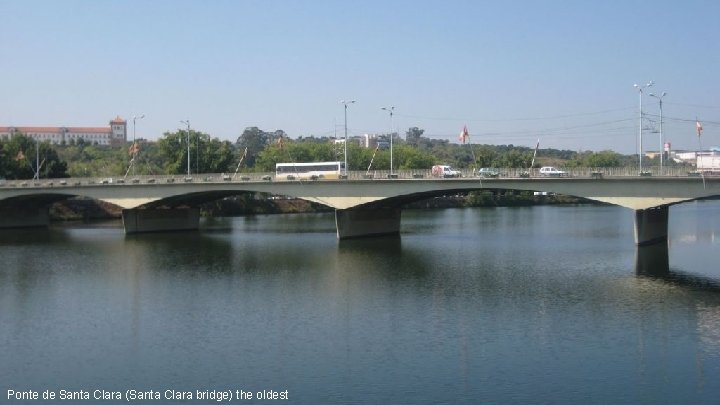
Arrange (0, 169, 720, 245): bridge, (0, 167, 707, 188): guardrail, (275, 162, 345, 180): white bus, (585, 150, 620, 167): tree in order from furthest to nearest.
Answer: (585, 150, 620, 167): tree
(275, 162, 345, 180): white bus
(0, 169, 720, 245): bridge
(0, 167, 707, 188): guardrail

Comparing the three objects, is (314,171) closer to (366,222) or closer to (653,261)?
(366,222)

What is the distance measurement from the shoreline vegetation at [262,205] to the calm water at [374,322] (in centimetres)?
5013

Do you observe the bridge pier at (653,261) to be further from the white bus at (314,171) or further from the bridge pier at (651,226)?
the white bus at (314,171)

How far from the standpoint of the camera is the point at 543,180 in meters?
63.5

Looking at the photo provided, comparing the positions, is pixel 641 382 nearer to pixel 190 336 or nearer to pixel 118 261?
pixel 190 336

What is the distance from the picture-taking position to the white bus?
7819 centimetres

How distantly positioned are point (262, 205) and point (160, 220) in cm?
4133

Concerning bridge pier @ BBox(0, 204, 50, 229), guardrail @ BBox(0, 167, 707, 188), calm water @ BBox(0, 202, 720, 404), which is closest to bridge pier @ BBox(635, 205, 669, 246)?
calm water @ BBox(0, 202, 720, 404)

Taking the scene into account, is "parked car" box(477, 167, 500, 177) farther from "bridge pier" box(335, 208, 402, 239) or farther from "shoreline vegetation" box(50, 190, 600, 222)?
"shoreline vegetation" box(50, 190, 600, 222)

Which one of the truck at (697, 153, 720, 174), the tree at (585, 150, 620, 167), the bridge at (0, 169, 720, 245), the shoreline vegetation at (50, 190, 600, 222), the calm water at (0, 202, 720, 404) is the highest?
the tree at (585, 150, 620, 167)

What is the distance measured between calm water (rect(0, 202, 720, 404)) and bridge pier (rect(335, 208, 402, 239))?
277 inches

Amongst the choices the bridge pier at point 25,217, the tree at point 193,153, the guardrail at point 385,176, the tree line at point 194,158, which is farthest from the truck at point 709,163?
the tree at point 193,153

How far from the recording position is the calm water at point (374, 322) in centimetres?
2692

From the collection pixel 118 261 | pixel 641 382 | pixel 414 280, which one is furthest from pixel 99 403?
pixel 118 261
